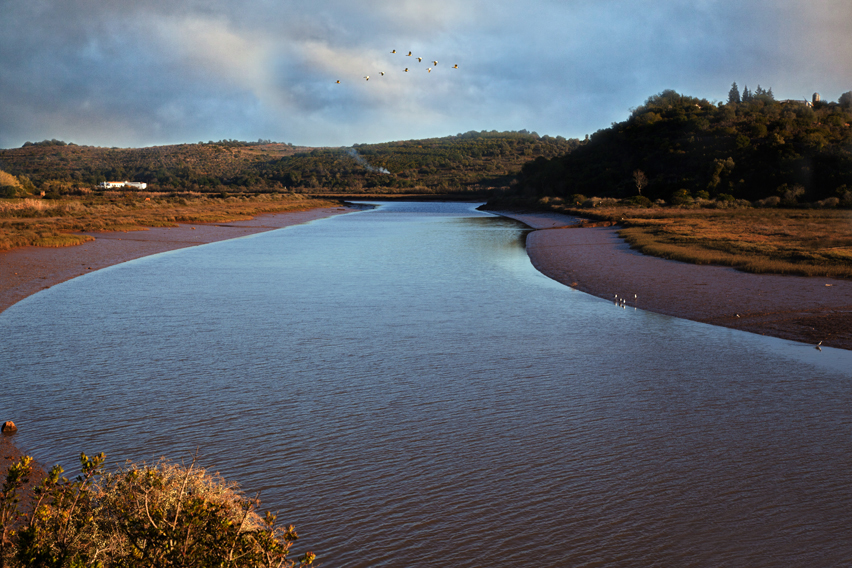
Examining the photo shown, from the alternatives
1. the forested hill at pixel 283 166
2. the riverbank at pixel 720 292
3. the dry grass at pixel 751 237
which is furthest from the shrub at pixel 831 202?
the forested hill at pixel 283 166

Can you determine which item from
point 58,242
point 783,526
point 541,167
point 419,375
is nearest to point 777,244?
point 419,375

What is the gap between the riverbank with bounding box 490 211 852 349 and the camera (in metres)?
11.2

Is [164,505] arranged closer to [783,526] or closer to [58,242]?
[783,526]

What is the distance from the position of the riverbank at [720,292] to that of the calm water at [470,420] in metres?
0.81

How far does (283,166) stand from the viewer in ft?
461

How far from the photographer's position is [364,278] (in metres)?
18.0

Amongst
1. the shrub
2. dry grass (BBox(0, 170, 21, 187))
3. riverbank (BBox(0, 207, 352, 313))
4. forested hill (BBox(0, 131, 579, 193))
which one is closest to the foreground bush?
riverbank (BBox(0, 207, 352, 313))

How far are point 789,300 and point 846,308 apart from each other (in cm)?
109

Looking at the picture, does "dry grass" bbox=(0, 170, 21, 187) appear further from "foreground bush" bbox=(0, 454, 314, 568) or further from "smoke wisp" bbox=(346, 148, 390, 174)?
"smoke wisp" bbox=(346, 148, 390, 174)

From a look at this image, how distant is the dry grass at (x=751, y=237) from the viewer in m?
17.6

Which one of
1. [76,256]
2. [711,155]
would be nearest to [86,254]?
[76,256]

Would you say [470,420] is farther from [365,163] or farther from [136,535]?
[365,163]

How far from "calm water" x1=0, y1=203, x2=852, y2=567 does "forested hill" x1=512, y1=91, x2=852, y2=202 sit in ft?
139

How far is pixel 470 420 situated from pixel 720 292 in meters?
9.67
